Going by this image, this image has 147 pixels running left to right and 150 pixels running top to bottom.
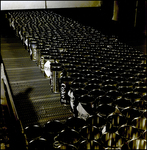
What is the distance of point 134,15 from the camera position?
6.05 m

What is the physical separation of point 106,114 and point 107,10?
6769mm

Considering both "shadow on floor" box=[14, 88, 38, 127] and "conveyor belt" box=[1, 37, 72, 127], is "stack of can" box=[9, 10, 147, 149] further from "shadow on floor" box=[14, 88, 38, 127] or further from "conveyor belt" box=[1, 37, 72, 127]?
"shadow on floor" box=[14, 88, 38, 127]

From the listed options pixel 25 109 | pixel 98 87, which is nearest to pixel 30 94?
pixel 25 109

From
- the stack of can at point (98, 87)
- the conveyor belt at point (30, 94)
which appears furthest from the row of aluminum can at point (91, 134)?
the conveyor belt at point (30, 94)

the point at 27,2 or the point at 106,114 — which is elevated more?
the point at 27,2

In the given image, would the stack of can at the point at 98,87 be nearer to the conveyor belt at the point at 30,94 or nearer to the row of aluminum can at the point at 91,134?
the row of aluminum can at the point at 91,134

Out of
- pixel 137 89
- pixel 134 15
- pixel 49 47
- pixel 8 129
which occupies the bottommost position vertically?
pixel 8 129

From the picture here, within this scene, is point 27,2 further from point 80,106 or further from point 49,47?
point 80,106

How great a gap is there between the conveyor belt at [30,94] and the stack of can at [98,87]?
0.11 metres

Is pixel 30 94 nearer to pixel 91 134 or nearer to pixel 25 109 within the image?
pixel 25 109

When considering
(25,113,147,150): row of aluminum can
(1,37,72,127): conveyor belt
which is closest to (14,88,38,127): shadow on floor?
(1,37,72,127): conveyor belt

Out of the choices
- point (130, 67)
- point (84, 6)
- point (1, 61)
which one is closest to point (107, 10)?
point (84, 6)

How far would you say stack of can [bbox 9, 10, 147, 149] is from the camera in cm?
95

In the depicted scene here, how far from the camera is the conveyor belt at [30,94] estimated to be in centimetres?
147
